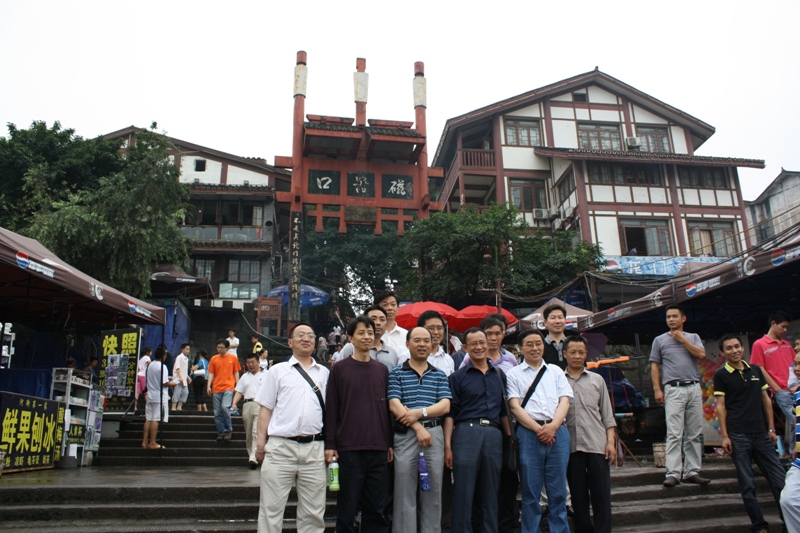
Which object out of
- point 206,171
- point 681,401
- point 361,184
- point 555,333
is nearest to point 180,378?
point 555,333

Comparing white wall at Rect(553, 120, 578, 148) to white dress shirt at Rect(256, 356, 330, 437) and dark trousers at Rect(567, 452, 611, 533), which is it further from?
white dress shirt at Rect(256, 356, 330, 437)

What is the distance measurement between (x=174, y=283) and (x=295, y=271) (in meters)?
4.54

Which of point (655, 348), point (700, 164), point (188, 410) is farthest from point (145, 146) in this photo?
point (700, 164)

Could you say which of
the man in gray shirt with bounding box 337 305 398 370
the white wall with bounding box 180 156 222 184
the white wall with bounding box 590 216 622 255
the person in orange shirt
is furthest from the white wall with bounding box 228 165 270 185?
the man in gray shirt with bounding box 337 305 398 370

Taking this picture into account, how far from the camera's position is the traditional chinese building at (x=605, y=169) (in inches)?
941

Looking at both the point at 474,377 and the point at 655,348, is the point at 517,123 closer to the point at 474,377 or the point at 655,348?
the point at 655,348

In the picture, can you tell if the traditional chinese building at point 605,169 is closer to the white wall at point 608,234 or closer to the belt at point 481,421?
the white wall at point 608,234

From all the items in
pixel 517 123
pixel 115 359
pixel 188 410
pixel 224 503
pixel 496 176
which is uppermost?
pixel 517 123

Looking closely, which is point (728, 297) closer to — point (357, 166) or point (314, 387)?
point (314, 387)

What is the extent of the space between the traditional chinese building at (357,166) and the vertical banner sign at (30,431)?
11.5 meters

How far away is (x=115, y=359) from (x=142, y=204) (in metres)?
7.07

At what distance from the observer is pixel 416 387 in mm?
4605

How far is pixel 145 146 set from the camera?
59.9ft

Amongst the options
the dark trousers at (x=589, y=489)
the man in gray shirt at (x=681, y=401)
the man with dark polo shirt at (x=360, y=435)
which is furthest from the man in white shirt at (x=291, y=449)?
the man in gray shirt at (x=681, y=401)
